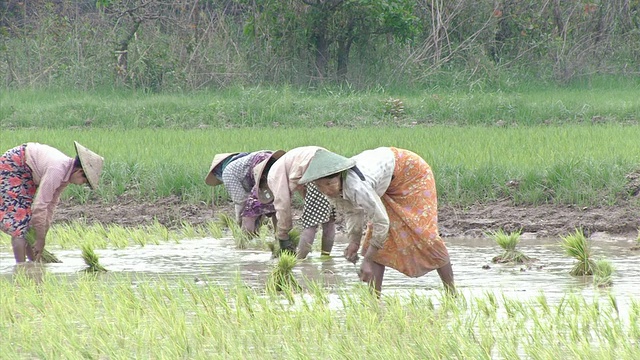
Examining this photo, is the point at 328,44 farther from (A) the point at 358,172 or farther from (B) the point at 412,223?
(A) the point at 358,172

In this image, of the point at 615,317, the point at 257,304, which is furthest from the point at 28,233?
the point at 615,317

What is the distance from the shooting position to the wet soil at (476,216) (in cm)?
846

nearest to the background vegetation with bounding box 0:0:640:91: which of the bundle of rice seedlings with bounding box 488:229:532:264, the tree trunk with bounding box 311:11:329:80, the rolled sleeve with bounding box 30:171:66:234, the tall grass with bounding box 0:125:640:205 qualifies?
the tree trunk with bounding box 311:11:329:80

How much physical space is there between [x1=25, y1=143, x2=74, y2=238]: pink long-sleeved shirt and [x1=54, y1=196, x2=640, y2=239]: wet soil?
7.87 feet

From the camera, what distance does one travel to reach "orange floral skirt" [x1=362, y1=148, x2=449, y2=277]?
18.4 feet

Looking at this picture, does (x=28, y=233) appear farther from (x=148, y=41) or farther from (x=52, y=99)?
(x=148, y=41)

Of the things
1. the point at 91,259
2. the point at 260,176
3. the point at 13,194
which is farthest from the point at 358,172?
the point at 13,194

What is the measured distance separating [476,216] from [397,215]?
343 centimetres

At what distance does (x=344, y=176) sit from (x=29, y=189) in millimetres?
2815

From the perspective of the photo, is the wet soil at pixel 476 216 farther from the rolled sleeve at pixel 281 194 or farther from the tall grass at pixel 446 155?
the rolled sleeve at pixel 281 194

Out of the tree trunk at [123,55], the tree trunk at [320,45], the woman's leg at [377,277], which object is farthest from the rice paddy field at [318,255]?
the tree trunk at [320,45]

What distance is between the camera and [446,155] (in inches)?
397

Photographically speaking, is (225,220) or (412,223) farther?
(225,220)

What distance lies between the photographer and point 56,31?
1842cm
